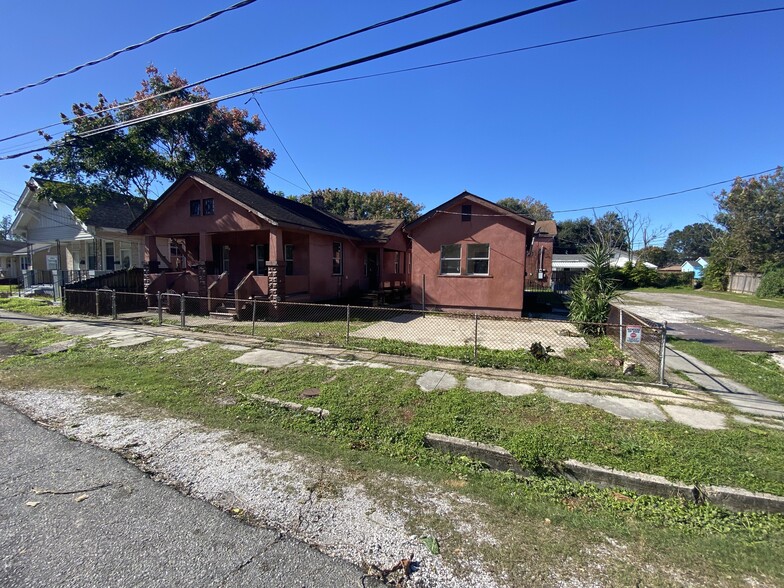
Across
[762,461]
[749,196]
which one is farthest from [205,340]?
[749,196]

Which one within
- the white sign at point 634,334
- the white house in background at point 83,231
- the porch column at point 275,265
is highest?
the white house in background at point 83,231

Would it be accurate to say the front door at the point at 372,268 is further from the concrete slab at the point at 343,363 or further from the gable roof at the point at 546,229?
the gable roof at the point at 546,229

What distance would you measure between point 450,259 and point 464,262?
57cm

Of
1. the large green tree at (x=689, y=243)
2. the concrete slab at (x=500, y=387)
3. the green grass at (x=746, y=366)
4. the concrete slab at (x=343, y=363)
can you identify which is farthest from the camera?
the large green tree at (x=689, y=243)

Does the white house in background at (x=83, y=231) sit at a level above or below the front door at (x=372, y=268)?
above

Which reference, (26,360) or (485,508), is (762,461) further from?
(26,360)

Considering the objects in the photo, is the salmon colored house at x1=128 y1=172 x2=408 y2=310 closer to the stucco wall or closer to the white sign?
the stucco wall

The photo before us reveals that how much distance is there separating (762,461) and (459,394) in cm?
308

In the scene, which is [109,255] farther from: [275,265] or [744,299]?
[744,299]

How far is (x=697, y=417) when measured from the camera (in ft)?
14.8

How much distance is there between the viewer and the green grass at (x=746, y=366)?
18.9 feet

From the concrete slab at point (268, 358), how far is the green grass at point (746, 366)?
774 cm

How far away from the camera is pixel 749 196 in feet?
102

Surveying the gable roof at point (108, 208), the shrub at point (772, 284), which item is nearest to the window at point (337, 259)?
the gable roof at point (108, 208)
